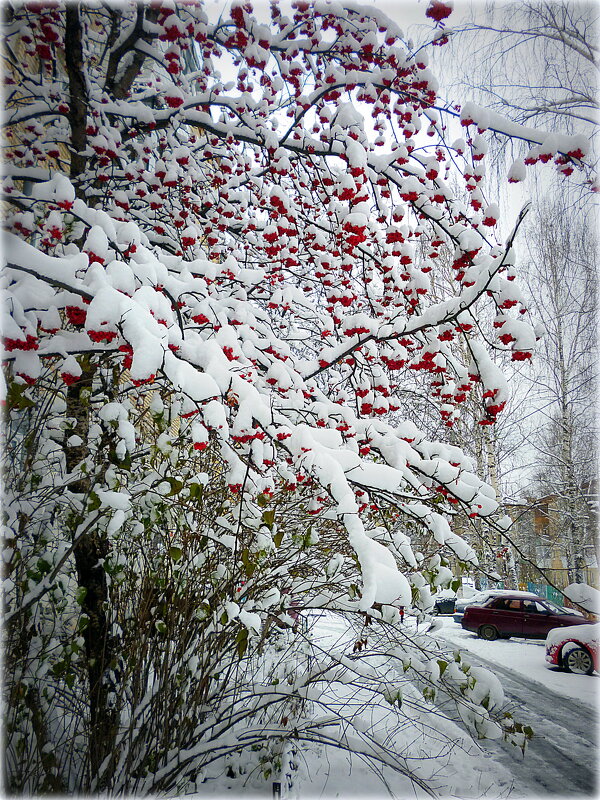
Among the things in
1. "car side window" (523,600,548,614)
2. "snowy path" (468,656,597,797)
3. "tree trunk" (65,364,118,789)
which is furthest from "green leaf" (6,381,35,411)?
"car side window" (523,600,548,614)

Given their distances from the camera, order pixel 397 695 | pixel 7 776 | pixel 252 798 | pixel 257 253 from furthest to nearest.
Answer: pixel 257 253, pixel 252 798, pixel 397 695, pixel 7 776

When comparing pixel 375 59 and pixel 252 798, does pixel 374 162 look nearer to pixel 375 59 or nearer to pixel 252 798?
pixel 375 59

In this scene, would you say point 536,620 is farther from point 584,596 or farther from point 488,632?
point 584,596

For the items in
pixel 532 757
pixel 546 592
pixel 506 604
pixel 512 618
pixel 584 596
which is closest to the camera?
pixel 584 596

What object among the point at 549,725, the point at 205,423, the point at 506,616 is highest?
the point at 205,423

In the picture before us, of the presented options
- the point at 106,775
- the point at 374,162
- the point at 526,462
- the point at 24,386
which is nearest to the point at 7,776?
the point at 106,775

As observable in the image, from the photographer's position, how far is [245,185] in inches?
185

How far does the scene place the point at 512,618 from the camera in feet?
38.0

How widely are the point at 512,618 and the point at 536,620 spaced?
0.52 metres

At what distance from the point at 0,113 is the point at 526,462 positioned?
15396 mm

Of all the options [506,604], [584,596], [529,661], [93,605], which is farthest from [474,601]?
[93,605]

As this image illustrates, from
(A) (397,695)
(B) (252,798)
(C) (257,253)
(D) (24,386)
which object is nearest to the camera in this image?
(D) (24,386)

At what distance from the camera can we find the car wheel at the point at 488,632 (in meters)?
11.8

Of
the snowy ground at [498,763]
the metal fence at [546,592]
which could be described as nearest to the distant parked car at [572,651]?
the snowy ground at [498,763]
